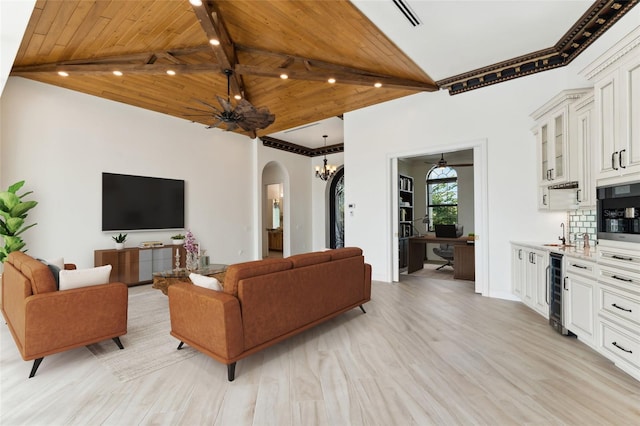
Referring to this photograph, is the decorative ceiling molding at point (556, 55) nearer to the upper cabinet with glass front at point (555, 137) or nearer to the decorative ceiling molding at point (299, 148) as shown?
the upper cabinet with glass front at point (555, 137)

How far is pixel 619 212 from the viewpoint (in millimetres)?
2428

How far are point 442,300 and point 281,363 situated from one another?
9.34 feet

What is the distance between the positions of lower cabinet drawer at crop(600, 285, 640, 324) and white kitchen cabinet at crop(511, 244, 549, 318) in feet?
2.99

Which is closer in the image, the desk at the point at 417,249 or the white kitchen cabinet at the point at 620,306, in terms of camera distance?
the white kitchen cabinet at the point at 620,306

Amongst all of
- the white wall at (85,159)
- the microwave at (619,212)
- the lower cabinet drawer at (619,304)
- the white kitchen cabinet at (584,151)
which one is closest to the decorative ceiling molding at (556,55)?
the white kitchen cabinet at (584,151)

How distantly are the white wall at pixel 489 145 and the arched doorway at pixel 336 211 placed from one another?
3372mm

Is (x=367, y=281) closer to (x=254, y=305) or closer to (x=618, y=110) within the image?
(x=254, y=305)

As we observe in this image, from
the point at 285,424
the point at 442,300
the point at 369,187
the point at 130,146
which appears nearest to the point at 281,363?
the point at 285,424

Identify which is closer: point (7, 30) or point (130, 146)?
point (7, 30)

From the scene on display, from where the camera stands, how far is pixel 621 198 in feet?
7.83

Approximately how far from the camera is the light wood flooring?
6.07 ft

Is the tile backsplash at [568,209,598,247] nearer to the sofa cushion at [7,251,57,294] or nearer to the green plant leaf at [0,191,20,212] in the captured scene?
the sofa cushion at [7,251,57,294]

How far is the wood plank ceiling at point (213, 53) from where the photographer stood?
3229 mm

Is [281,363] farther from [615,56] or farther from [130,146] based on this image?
[130,146]
